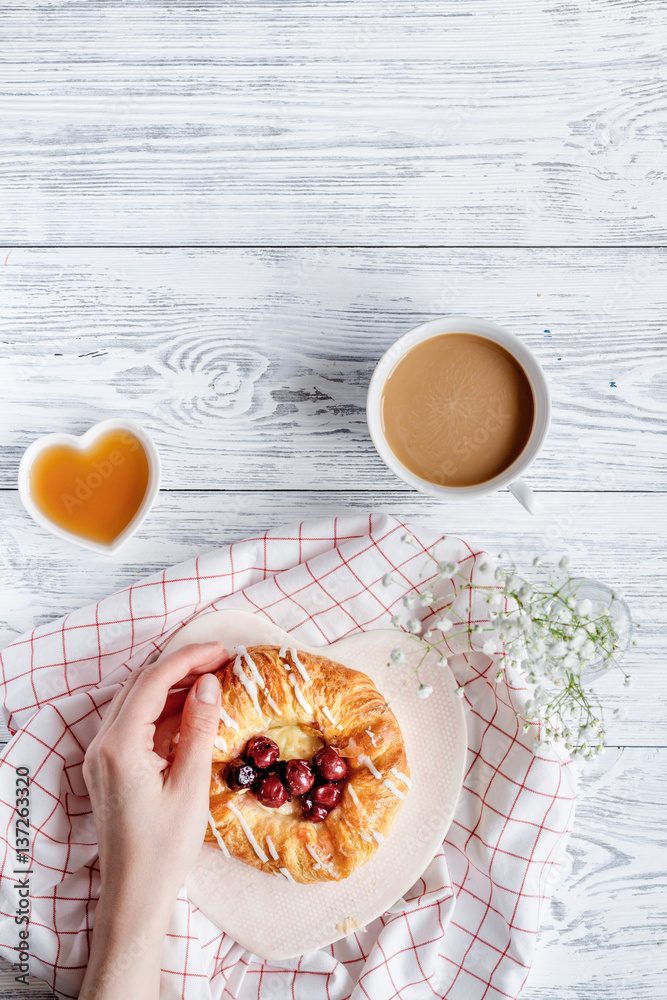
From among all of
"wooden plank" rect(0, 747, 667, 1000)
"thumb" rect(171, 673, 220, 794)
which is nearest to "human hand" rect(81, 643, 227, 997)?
"thumb" rect(171, 673, 220, 794)

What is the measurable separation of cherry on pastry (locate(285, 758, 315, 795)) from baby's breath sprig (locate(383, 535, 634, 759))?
0.29 meters

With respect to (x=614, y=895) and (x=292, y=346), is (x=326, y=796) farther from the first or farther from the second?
(x=292, y=346)

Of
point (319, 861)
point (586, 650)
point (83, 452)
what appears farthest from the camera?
point (83, 452)

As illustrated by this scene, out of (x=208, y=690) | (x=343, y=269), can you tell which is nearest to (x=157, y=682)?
(x=208, y=690)

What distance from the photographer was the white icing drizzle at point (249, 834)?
60.0 inches

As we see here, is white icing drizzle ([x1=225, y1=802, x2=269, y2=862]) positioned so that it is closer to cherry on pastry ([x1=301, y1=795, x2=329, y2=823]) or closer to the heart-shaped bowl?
cherry on pastry ([x1=301, y1=795, x2=329, y2=823])

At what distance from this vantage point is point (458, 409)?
147cm

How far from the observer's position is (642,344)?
168 cm

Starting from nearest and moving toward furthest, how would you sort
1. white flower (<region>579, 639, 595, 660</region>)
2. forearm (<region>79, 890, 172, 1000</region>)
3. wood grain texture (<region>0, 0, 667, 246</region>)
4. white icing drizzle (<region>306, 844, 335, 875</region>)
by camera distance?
1. white flower (<region>579, 639, 595, 660</region>)
2. forearm (<region>79, 890, 172, 1000</region>)
3. white icing drizzle (<region>306, 844, 335, 875</region>)
4. wood grain texture (<region>0, 0, 667, 246</region>)

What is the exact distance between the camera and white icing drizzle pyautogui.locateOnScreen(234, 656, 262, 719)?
1.50 metres

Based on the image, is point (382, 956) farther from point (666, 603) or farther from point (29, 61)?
point (29, 61)

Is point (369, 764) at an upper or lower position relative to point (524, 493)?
lower

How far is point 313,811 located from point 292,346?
1018 millimetres

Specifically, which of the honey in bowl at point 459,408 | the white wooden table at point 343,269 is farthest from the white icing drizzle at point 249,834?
the honey in bowl at point 459,408
